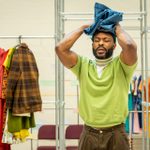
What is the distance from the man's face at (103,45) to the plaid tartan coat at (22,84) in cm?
94

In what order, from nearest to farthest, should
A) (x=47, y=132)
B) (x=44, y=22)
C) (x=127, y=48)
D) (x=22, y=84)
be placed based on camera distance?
(x=127, y=48), (x=22, y=84), (x=47, y=132), (x=44, y=22)

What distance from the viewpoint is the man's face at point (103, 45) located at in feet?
5.96

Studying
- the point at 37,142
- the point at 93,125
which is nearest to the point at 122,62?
the point at 93,125

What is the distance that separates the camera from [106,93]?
1.79 metres

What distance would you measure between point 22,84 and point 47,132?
173 cm

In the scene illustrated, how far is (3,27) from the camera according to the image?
4789 millimetres

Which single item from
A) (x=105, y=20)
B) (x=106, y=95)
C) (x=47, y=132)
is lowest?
(x=47, y=132)

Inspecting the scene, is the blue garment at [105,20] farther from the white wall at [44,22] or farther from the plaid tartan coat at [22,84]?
the white wall at [44,22]

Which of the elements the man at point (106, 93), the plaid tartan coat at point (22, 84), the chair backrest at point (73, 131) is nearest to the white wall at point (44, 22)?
the chair backrest at point (73, 131)

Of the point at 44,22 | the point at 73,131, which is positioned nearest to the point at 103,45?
the point at 73,131

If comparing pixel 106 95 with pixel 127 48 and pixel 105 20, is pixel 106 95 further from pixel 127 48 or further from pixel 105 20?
pixel 105 20

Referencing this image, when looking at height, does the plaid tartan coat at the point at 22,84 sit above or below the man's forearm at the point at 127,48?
below

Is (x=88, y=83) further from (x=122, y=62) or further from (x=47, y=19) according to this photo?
(x=47, y=19)

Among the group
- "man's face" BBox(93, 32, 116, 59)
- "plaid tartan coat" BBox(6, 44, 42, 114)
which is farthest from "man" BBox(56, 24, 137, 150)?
"plaid tartan coat" BBox(6, 44, 42, 114)
